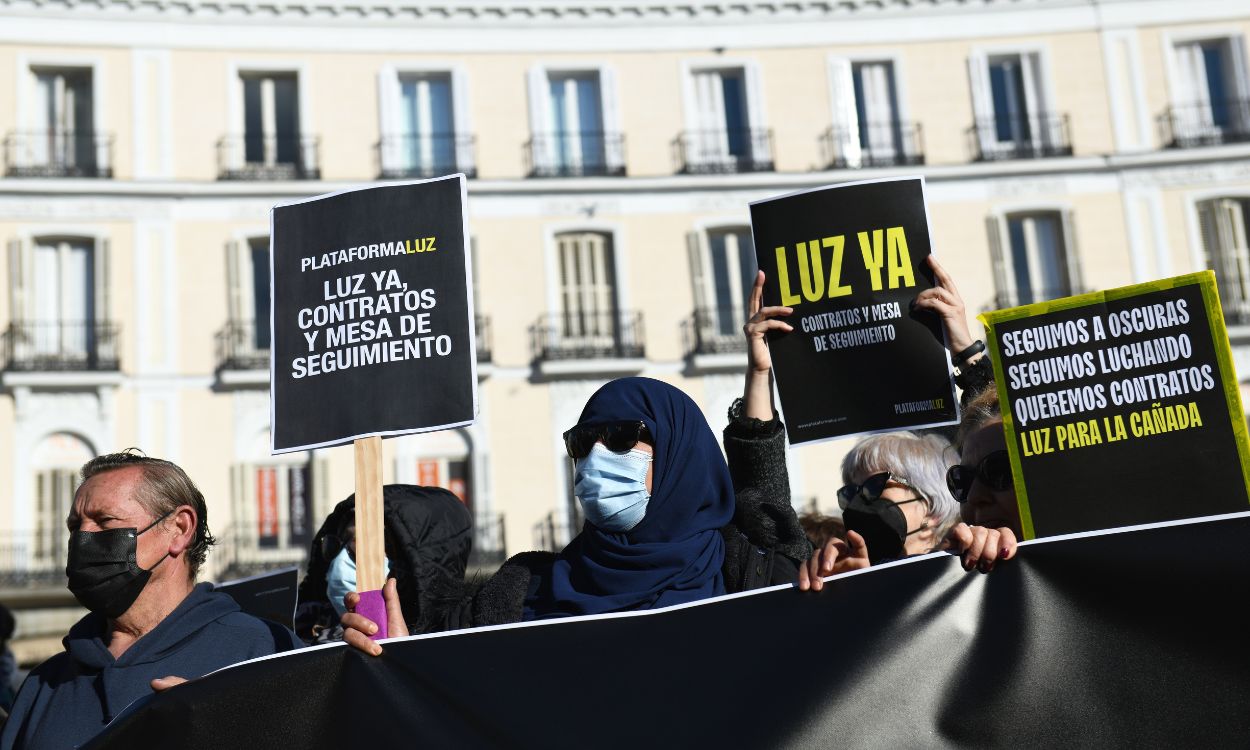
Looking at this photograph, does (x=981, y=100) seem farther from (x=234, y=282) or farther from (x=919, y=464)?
(x=919, y=464)

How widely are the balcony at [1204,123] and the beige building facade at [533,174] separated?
6cm

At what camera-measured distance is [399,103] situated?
80.1ft

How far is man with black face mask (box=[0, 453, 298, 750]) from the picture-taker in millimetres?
3273

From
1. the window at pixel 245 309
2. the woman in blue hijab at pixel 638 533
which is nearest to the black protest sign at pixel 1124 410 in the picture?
the woman in blue hijab at pixel 638 533

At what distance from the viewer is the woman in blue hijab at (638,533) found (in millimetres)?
3402

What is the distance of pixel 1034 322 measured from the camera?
3086 millimetres

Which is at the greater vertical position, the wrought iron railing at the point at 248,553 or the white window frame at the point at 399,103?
the white window frame at the point at 399,103

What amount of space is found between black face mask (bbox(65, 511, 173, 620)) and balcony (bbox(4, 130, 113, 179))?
21.3 meters

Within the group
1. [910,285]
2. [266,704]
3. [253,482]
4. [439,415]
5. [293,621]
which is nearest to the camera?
[266,704]

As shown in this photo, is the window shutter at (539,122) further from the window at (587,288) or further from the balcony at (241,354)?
the balcony at (241,354)

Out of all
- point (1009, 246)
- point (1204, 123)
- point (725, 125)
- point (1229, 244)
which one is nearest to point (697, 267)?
point (725, 125)

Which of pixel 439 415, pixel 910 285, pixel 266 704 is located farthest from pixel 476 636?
pixel 910 285

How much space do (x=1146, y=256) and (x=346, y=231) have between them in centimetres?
2271

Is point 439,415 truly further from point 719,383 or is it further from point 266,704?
point 719,383
